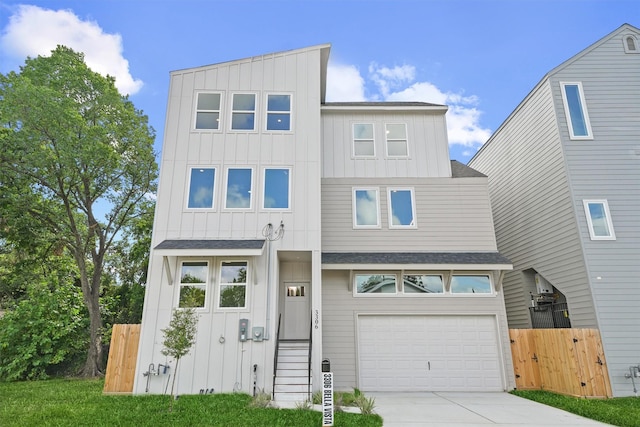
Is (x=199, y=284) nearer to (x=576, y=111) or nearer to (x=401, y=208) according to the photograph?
(x=401, y=208)

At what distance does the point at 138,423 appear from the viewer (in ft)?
18.5

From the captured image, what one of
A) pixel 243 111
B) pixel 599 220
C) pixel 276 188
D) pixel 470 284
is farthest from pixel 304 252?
pixel 599 220

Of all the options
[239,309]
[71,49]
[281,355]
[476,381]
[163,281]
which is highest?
[71,49]

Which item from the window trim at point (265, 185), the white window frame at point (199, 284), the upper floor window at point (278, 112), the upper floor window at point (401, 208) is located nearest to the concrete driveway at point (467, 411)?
the white window frame at point (199, 284)

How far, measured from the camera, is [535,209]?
1123cm

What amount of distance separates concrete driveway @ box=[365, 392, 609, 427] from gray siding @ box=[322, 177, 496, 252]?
408cm

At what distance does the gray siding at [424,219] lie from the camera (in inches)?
422

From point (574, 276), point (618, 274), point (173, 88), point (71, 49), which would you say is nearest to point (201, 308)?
point (173, 88)

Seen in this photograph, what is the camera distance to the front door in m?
10.2

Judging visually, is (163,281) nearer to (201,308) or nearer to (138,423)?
(201,308)

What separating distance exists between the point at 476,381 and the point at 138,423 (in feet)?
27.4

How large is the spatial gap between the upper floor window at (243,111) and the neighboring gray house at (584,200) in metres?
9.08

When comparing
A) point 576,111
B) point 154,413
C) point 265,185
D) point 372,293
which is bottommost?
point 154,413

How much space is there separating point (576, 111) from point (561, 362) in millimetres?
7202
